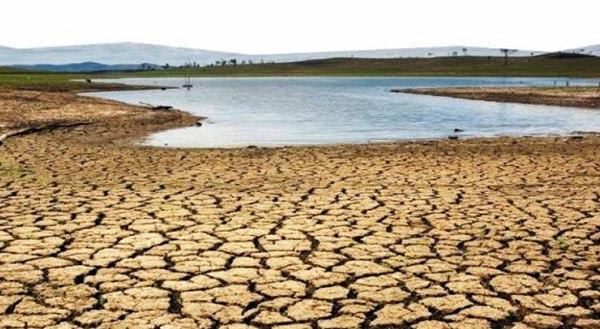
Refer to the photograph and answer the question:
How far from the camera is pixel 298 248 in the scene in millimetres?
6125

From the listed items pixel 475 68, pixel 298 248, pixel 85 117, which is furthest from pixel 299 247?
pixel 475 68

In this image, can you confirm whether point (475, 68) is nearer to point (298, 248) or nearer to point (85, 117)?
point (85, 117)

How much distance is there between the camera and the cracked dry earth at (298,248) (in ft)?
14.8

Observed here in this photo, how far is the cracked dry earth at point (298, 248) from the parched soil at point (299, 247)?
0.07 ft

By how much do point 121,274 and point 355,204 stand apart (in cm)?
385

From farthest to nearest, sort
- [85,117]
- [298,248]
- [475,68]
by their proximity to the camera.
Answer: [475,68]
[85,117]
[298,248]

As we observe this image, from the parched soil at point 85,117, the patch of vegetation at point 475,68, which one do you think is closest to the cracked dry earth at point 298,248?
the parched soil at point 85,117

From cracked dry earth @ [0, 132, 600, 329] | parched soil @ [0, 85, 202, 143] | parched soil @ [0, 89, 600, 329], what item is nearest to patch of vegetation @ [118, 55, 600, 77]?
parched soil @ [0, 85, 202, 143]

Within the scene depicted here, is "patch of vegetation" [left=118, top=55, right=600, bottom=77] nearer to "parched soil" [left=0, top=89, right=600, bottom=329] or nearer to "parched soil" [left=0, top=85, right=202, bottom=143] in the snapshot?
"parched soil" [left=0, top=85, right=202, bottom=143]

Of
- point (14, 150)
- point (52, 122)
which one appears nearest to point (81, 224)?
point (14, 150)

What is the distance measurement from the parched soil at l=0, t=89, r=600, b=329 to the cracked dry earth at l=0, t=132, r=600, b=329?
0.02 metres

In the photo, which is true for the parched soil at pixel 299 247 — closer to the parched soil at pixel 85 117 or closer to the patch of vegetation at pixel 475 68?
the parched soil at pixel 85 117

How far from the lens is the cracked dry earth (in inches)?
177

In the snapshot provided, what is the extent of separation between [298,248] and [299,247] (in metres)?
0.04
